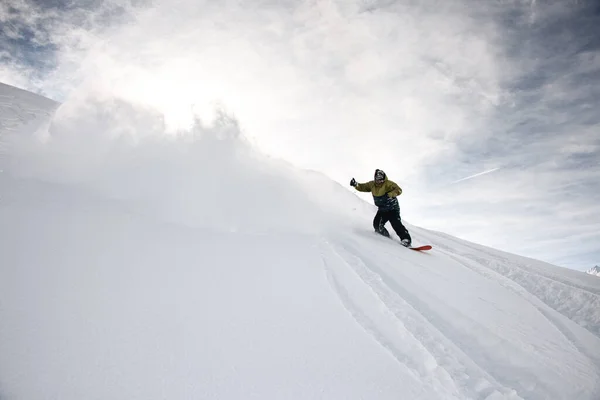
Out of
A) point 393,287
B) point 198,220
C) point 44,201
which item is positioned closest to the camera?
point 393,287

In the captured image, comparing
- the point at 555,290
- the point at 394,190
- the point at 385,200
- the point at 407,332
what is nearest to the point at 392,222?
the point at 385,200

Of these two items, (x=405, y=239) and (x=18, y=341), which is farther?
(x=405, y=239)

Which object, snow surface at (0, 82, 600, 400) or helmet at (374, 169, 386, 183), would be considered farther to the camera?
helmet at (374, 169, 386, 183)

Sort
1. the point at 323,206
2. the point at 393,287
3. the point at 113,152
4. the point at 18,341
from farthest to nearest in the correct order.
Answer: the point at 323,206, the point at 113,152, the point at 393,287, the point at 18,341

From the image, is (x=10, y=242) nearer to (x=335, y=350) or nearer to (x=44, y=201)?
(x=44, y=201)

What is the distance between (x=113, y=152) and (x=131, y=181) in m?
1.55

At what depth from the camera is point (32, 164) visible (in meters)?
6.69

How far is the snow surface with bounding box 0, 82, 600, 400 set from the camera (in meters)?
2.65

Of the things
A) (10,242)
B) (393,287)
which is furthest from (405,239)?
(10,242)

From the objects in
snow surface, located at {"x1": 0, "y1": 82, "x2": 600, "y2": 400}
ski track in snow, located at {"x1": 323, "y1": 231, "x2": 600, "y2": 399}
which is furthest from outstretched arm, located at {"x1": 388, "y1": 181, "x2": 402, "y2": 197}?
ski track in snow, located at {"x1": 323, "y1": 231, "x2": 600, "y2": 399}

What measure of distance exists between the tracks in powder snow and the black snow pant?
118 inches

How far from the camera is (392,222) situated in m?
8.68

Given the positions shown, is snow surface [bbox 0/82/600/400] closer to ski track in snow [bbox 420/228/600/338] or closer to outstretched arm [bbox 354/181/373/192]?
ski track in snow [bbox 420/228/600/338]

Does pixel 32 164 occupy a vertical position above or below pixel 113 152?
below
